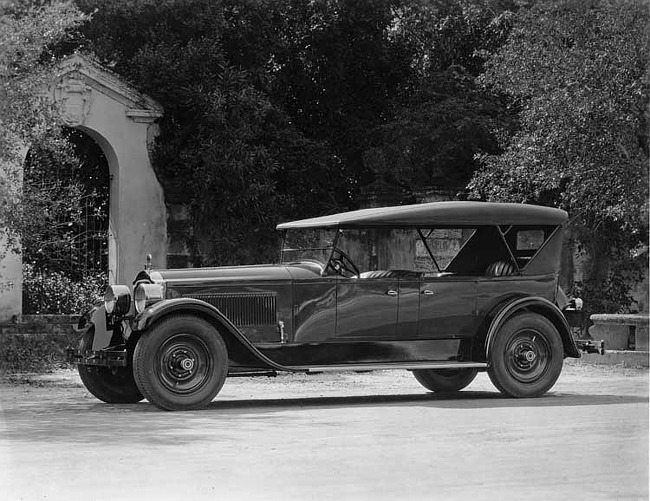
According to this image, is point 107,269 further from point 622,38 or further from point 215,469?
point 215,469

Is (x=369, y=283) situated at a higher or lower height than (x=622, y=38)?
lower

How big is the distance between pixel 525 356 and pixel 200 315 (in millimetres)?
2970

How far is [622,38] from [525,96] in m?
2.67

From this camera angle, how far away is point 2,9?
13.2m

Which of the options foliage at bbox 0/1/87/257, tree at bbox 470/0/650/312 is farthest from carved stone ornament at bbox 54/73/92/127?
tree at bbox 470/0/650/312

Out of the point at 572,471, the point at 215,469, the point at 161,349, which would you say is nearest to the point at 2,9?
the point at 161,349

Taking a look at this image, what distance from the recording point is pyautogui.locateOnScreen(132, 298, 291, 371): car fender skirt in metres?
9.66

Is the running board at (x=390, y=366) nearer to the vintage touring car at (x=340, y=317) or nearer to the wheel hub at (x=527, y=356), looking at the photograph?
the vintage touring car at (x=340, y=317)

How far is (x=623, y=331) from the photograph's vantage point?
1528cm

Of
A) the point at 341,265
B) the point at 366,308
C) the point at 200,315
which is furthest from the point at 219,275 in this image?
the point at 366,308

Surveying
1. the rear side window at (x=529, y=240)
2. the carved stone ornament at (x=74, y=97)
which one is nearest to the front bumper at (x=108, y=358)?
the rear side window at (x=529, y=240)

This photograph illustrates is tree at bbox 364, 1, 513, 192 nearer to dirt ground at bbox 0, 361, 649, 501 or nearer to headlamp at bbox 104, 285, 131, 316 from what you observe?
dirt ground at bbox 0, 361, 649, 501

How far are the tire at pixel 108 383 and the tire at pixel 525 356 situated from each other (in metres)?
3.18

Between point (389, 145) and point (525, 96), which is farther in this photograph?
point (389, 145)
